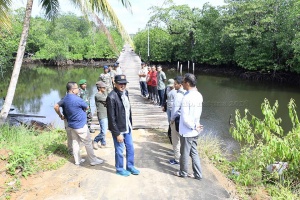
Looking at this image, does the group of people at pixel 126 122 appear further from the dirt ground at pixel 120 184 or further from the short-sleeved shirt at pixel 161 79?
the short-sleeved shirt at pixel 161 79

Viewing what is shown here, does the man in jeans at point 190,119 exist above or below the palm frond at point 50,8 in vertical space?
below

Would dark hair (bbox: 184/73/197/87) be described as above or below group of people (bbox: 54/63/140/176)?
above

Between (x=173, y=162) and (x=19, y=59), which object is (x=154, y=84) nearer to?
(x=19, y=59)

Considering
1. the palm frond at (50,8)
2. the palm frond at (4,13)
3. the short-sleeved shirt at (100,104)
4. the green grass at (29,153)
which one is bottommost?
the green grass at (29,153)

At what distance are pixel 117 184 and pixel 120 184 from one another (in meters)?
0.04

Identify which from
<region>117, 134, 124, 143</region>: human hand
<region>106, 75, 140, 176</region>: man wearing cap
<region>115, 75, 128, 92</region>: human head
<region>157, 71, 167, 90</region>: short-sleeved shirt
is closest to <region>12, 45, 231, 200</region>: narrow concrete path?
<region>106, 75, 140, 176</region>: man wearing cap

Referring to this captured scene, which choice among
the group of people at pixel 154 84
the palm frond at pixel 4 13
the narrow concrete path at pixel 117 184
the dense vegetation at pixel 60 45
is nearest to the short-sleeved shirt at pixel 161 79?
the group of people at pixel 154 84

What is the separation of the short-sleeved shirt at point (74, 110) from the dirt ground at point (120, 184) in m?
0.77

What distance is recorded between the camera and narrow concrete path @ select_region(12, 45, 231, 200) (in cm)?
360

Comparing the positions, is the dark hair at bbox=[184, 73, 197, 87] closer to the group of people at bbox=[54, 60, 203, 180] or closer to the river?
the group of people at bbox=[54, 60, 203, 180]

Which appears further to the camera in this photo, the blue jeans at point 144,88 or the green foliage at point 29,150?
the blue jeans at point 144,88

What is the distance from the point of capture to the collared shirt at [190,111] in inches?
144

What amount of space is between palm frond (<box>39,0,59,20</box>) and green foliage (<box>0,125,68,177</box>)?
378cm

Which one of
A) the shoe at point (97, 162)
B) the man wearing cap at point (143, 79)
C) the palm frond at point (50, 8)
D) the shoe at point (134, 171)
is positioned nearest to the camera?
the shoe at point (134, 171)
